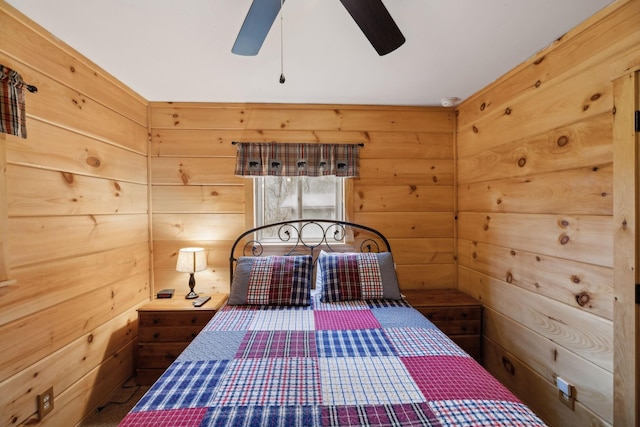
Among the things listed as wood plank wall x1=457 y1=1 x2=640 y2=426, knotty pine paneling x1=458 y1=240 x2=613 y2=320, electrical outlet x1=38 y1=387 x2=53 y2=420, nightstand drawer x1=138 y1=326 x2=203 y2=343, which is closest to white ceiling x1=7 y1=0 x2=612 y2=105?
wood plank wall x1=457 y1=1 x2=640 y2=426

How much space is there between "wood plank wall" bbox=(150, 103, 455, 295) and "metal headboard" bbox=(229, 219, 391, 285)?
3.7 inches

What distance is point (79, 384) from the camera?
1.91 metres

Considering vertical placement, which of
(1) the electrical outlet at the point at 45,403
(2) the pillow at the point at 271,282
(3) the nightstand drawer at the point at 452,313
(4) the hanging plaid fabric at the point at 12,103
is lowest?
(1) the electrical outlet at the point at 45,403

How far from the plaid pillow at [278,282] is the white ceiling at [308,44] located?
141cm

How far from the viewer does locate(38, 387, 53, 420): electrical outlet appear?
5.29 feet

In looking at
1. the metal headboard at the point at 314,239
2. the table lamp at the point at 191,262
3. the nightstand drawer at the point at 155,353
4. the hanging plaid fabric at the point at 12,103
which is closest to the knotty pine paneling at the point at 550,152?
the metal headboard at the point at 314,239

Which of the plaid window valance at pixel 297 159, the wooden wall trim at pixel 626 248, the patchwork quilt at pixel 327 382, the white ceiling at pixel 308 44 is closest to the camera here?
the patchwork quilt at pixel 327 382

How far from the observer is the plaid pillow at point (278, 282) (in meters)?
2.21

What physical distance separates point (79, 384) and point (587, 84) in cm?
345

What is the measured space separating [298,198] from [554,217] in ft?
6.53

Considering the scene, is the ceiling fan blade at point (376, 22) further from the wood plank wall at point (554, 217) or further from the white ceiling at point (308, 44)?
the wood plank wall at point (554, 217)

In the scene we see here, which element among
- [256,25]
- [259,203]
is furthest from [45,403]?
[256,25]

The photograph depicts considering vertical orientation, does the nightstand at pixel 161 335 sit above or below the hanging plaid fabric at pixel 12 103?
below

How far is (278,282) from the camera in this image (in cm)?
225
